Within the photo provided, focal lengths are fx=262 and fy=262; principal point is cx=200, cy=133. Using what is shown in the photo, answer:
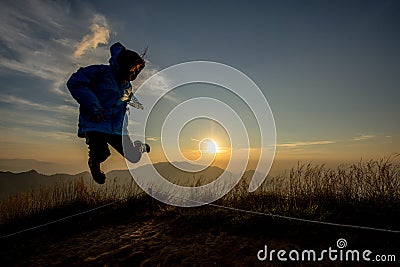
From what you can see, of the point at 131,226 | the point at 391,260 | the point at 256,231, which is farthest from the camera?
the point at 131,226

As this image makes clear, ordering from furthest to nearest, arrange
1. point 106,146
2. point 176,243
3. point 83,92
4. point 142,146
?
point 142,146 < point 106,146 < point 83,92 < point 176,243

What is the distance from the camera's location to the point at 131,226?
13.6ft

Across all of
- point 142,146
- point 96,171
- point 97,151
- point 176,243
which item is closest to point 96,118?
point 97,151

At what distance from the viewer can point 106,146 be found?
3.93 meters

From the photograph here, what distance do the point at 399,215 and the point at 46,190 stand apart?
7036 millimetres

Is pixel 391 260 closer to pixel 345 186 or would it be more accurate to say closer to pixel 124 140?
pixel 345 186

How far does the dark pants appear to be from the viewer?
3713 mm

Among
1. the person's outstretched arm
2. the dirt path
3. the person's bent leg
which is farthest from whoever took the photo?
the person's bent leg

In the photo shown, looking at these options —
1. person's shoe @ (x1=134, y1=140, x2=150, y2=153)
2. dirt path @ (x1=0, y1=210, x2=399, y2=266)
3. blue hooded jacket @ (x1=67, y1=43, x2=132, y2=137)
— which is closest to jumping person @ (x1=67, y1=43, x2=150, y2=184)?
blue hooded jacket @ (x1=67, y1=43, x2=132, y2=137)

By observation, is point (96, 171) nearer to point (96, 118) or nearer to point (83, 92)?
point (96, 118)

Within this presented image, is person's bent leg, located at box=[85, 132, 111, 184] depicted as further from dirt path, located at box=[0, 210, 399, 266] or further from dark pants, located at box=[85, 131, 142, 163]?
dirt path, located at box=[0, 210, 399, 266]

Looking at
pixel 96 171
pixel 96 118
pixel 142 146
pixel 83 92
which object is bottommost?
pixel 96 171

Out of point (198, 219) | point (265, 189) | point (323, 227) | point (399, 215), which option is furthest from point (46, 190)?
point (399, 215)

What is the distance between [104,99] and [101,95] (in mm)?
73
